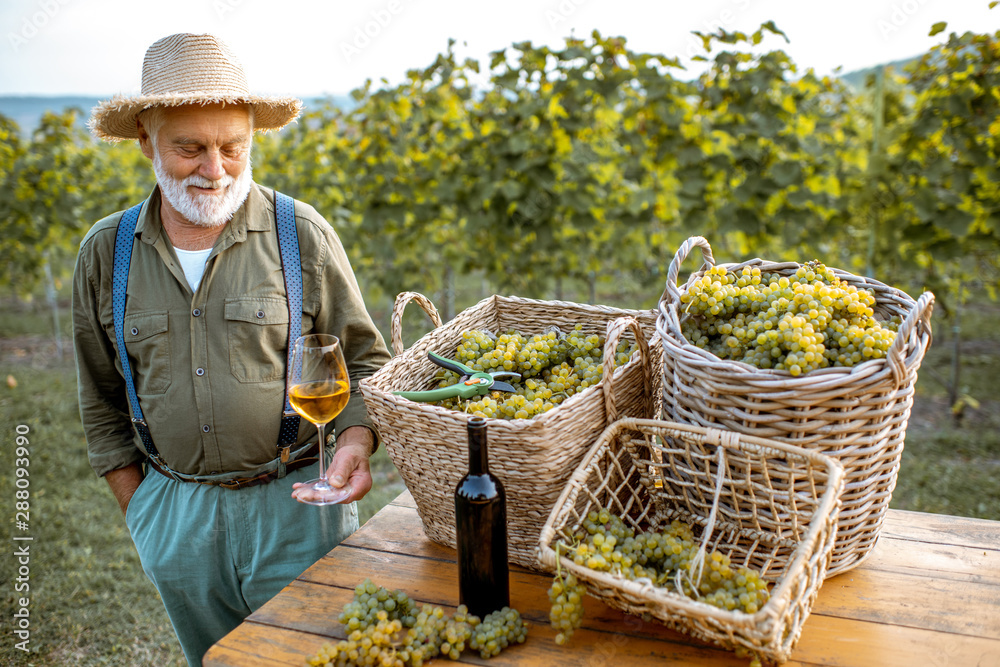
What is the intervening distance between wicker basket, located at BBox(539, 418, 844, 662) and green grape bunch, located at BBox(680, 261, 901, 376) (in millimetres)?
193

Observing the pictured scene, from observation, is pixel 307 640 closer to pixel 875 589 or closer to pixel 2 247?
pixel 875 589

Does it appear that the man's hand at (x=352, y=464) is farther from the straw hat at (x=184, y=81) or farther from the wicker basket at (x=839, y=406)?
the straw hat at (x=184, y=81)

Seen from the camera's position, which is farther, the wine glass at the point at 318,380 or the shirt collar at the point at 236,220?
the shirt collar at the point at 236,220

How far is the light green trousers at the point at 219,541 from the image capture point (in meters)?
1.99

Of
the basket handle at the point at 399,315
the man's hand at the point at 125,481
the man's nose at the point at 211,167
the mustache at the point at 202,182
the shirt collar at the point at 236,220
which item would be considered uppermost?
the man's nose at the point at 211,167

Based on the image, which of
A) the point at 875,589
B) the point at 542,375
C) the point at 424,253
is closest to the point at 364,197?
the point at 424,253

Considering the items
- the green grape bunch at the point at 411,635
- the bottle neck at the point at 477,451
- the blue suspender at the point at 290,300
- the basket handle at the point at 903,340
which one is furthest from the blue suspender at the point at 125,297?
the basket handle at the point at 903,340

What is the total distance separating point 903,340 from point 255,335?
1.59m

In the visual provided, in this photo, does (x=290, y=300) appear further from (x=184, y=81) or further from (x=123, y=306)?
(x=184, y=81)

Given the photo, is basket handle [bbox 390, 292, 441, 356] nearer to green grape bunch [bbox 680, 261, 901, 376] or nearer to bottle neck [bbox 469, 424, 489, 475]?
bottle neck [bbox 469, 424, 489, 475]

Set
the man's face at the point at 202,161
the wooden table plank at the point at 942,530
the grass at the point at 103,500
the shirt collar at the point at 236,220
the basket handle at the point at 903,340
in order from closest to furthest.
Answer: the basket handle at the point at 903,340, the wooden table plank at the point at 942,530, the man's face at the point at 202,161, the shirt collar at the point at 236,220, the grass at the point at 103,500

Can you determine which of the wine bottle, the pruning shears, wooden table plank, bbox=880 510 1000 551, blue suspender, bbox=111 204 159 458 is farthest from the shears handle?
wooden table plank, bbox=880 510 1000 551

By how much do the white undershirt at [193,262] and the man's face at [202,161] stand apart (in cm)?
10

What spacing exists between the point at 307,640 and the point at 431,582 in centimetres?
Answer: 30
